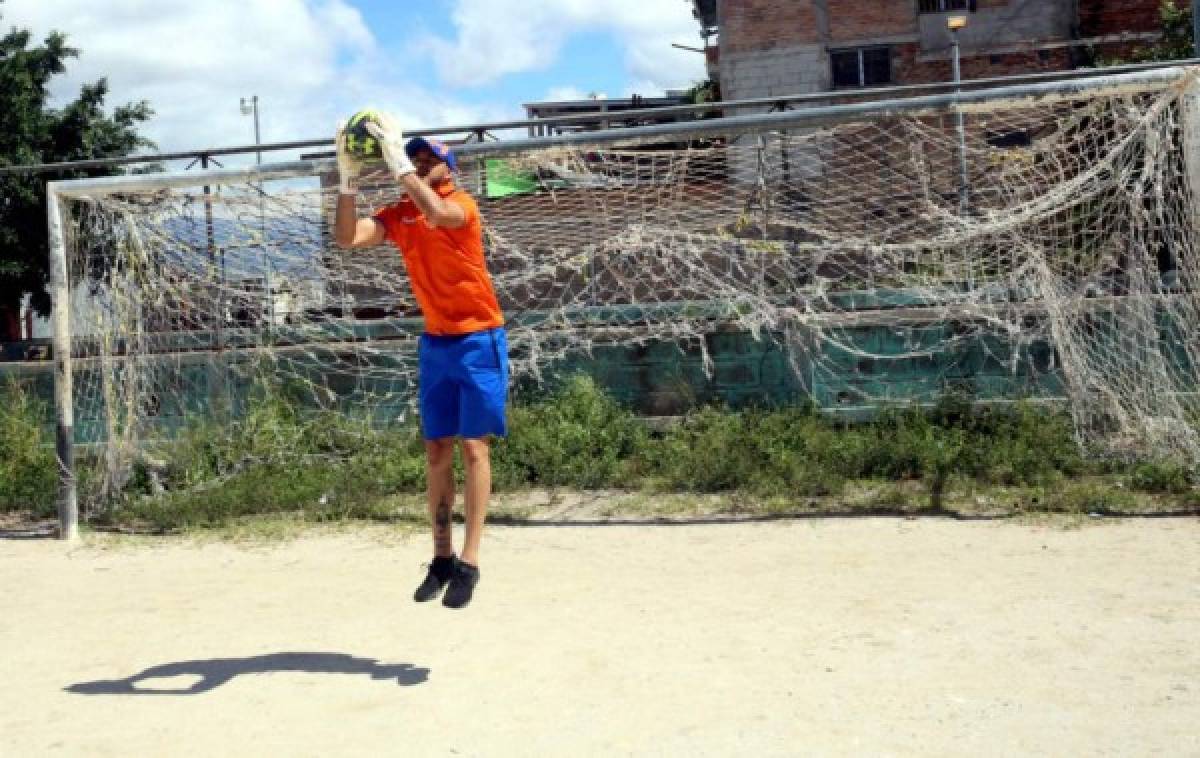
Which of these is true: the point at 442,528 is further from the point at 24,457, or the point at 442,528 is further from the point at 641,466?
the point at 24,457

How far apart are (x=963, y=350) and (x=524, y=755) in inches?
250

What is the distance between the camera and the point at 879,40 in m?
28.1

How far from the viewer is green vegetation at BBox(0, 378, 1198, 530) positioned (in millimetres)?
7898

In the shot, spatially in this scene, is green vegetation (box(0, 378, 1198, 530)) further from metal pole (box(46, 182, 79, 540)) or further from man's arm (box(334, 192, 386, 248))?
man's arm (box(334, 192, 386, 248))

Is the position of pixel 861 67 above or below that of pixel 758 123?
above

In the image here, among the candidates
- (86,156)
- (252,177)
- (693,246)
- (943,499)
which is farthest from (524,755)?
(86,156)

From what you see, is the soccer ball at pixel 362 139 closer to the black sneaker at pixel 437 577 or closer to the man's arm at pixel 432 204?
the man's arm at pixel 432 204

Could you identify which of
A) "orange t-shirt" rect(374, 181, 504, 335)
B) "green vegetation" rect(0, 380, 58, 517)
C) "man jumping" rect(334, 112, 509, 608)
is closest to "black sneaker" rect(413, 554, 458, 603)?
"man jumping" rect(334, 112, 509, 608)

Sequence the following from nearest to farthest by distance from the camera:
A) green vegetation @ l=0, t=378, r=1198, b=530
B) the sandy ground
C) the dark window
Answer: the sandy ground, green vegetation @ l=0, t=378, r=1198, b=530, the dark window

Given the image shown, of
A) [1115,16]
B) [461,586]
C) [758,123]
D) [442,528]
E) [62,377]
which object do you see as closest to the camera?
[461,586]

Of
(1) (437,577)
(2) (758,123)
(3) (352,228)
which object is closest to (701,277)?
(2) (758,123)

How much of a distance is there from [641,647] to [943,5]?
85.0ft

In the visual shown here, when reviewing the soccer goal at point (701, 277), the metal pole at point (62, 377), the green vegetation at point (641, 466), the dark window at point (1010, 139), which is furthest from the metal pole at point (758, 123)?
the green vegetation at point (641, 466)

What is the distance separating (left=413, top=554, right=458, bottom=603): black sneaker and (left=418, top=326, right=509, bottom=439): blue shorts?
0.55 meters
